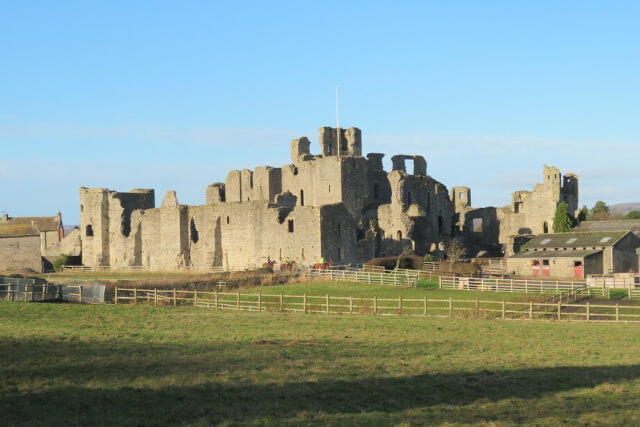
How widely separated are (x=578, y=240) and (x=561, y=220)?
18729 millimetres

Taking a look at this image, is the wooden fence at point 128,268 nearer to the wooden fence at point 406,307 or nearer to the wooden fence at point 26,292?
the wooden fence at point 406,307

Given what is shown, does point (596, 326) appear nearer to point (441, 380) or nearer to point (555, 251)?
point (441, 380)

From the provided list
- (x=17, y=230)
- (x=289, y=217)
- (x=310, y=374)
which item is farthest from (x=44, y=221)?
(x=310, y=374)

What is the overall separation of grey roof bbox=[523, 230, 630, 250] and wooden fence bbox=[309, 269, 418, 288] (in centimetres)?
1082

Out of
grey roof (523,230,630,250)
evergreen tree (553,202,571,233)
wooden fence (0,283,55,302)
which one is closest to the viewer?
wooden fence (0,283,55,302)

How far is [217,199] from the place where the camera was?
7744 cm

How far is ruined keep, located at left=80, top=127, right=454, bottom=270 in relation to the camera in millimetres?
56406

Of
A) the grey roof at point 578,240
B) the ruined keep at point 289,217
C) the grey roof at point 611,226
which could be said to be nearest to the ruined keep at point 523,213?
the ruined keep at point 289,217

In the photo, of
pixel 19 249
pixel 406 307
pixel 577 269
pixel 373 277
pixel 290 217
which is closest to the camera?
pixel 406 307

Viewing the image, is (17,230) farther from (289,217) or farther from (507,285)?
(507,285)

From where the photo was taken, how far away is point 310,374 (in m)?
18.6

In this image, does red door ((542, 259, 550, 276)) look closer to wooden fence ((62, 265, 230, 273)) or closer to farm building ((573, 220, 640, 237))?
farm building ((573, 220, 640, 237))

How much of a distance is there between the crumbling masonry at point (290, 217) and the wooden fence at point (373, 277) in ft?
15.8


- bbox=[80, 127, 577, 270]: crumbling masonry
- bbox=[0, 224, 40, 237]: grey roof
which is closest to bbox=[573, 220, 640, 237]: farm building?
bbox=[80, 127, 577, 270]: crumbling masonry
